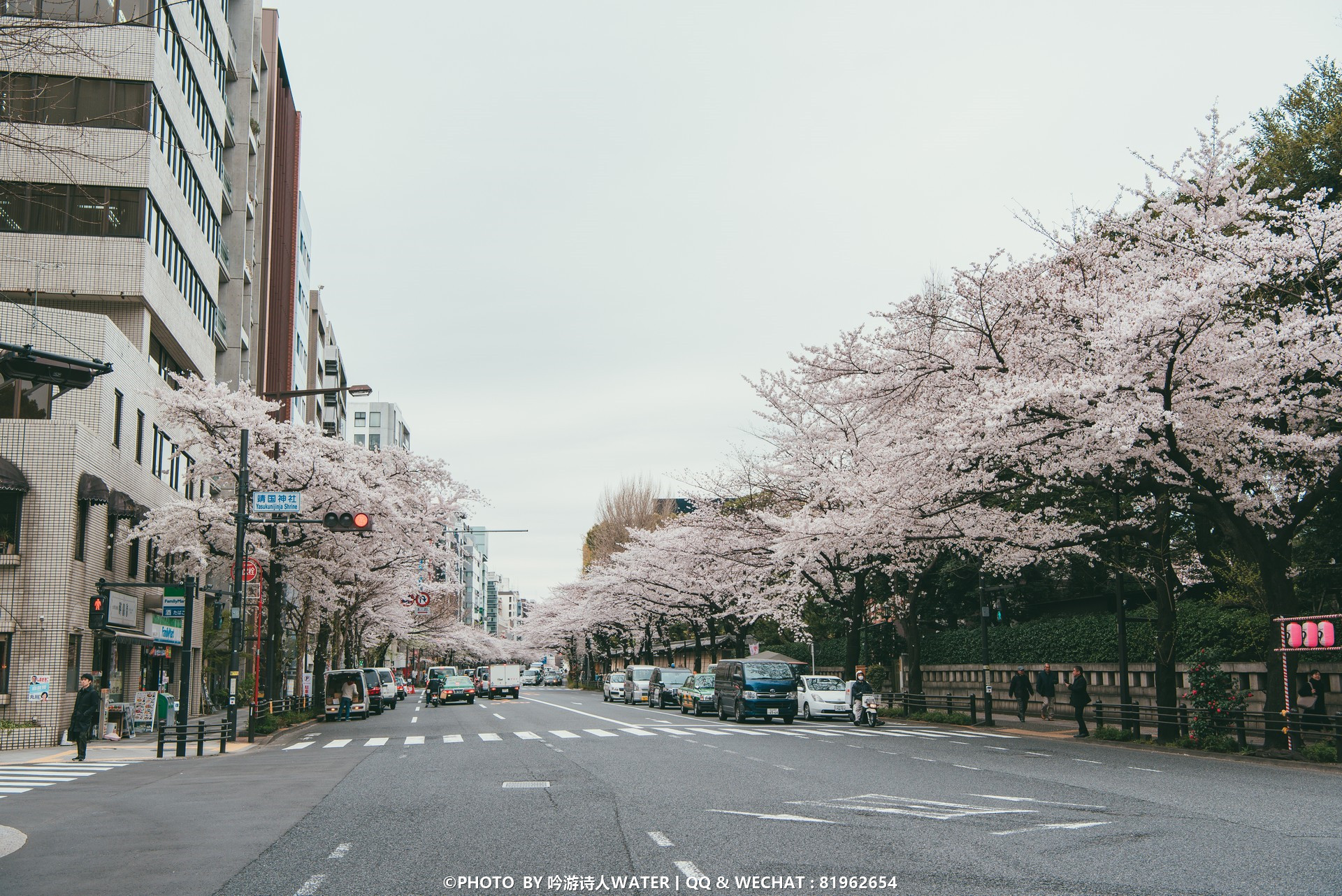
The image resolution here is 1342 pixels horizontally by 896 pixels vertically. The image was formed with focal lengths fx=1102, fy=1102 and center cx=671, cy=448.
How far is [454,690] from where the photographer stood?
60125 mm

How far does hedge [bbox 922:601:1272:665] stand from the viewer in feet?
91.5

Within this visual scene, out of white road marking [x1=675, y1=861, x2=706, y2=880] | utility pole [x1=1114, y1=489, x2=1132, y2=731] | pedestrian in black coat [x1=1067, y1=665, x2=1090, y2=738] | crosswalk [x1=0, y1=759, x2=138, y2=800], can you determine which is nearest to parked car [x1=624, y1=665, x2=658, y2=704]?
pedestrian in black coat [x1=1067, y1=665, x2=1090, y2=738]

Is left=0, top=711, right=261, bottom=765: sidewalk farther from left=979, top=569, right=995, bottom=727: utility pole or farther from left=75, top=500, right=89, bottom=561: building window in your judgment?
left=979, top=569, right=995, bottom=727: utility pole

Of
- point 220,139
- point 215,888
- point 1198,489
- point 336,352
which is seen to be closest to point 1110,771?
point 1198,489

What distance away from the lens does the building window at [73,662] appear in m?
28.6

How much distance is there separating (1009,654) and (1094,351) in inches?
851

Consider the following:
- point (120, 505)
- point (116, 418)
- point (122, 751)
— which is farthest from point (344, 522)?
point (116, 418)

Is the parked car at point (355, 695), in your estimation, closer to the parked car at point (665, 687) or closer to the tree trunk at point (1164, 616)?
the parked car at point (665, 687)

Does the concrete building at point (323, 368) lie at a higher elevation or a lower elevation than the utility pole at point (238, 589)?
higher

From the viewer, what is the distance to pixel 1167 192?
26.0 m

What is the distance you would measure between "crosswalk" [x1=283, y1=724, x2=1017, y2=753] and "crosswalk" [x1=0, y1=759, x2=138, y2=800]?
4.36m

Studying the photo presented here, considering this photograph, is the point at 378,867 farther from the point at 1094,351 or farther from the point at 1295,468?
the point at 1295,468

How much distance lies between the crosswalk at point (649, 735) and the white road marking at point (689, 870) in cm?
1821

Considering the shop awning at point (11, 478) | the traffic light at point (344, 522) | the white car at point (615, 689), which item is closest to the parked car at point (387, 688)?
the white car at point (615, 689)
